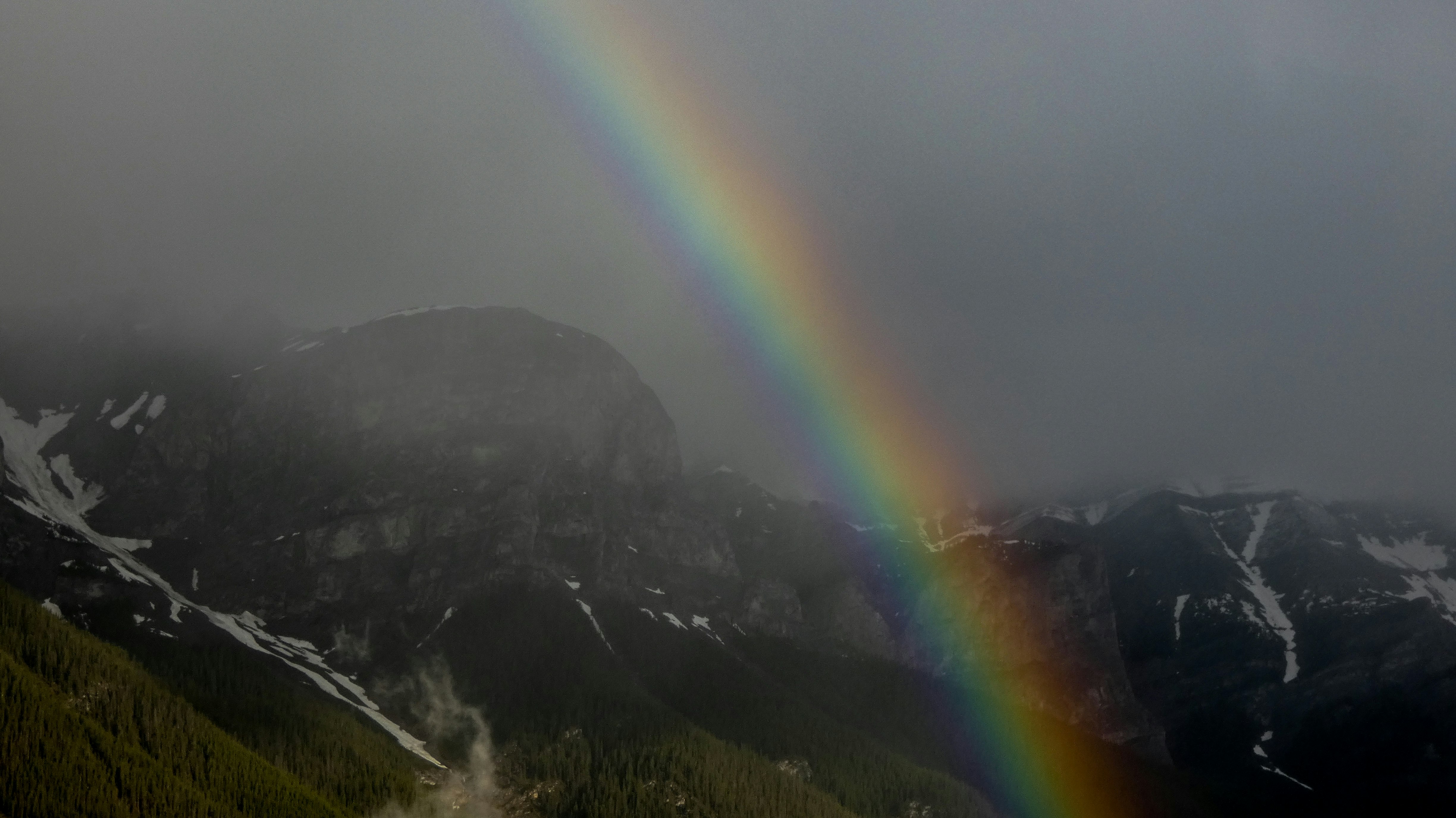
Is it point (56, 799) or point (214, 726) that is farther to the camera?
point (214, 726)

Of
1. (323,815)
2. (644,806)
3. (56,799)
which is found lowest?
(56,799)

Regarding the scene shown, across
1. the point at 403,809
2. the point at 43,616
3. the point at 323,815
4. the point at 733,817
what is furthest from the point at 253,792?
the point at 733,817

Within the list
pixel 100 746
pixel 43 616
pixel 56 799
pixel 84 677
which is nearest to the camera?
pixel 56 799

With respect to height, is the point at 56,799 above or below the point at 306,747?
below

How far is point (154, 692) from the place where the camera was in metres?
189

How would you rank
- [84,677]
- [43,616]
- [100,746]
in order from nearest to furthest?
1. [100,746]
2. [84,677]
3. [43,616]

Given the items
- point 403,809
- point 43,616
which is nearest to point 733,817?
point 403,809

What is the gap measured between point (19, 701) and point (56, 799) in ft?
52.9

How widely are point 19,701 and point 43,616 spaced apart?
1112 inches

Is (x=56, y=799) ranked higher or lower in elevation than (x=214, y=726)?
lower

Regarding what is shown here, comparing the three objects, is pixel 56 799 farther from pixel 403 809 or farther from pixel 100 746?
pixel 403 809

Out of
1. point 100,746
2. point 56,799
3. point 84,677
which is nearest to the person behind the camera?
point 56,799

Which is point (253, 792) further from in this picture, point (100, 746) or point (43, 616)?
point (43, 616)

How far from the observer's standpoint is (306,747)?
7726 inches
